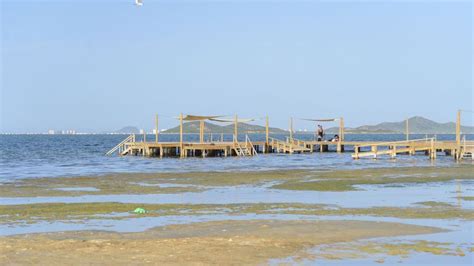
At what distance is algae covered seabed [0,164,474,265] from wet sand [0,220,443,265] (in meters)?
0.02

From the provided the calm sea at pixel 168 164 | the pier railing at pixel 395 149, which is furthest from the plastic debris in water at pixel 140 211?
the pier railing at pixel 395 149

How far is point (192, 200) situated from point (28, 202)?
15.5ft

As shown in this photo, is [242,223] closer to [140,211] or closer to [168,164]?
[140,211]

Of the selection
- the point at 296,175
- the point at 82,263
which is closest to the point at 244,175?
the point at 296,175

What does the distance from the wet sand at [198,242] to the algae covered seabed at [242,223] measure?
2 centimetres

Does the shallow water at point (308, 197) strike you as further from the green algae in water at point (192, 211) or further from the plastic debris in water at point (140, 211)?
the plastic debris in water at point (140, 211)

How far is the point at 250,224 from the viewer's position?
48.0 feet

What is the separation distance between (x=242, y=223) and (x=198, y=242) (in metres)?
2.78

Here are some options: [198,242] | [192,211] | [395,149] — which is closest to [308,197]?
[192,211]

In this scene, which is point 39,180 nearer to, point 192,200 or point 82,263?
point 192,200

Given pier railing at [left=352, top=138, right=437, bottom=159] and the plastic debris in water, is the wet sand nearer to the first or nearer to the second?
the plastic debris in water

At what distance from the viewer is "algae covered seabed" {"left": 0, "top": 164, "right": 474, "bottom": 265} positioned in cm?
1107

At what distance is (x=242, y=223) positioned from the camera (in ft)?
48.6

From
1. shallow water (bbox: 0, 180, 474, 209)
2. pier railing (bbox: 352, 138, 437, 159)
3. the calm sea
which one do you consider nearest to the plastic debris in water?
shallow water (bbox: 0, 180, 474, 209)
